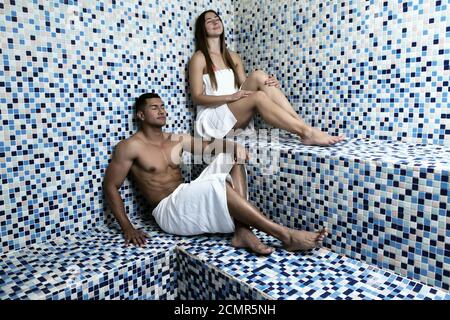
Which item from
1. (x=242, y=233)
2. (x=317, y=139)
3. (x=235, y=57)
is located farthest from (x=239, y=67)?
(x=242, y=233)

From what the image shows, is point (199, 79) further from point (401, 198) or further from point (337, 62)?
point (401, 198)

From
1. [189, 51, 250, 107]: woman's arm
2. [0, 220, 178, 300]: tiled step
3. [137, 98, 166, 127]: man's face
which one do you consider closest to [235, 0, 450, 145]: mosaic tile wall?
[189, 51, 250, 107]: woman's arm

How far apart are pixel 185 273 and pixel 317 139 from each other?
112 cm

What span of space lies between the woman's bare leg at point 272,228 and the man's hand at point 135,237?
0.57m

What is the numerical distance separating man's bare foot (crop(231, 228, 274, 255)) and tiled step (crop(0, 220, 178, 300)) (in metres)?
0.37

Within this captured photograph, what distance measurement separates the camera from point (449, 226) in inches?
61.5

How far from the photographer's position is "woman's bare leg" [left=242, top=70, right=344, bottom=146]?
2291mm

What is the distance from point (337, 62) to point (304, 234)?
1.32 metres

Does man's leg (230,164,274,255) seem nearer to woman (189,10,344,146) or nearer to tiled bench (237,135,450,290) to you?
tiled bench (237,135,450,290)

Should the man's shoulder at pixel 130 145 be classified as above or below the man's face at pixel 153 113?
below

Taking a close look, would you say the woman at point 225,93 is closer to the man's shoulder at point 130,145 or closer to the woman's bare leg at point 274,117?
the woman's bare leg at point 274,117

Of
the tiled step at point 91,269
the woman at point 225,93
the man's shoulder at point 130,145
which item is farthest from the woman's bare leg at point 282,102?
the tiled step at point 91,269

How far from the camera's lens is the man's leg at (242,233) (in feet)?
6.36

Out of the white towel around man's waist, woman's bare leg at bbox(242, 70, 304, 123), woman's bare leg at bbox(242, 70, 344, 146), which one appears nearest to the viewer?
the white towel around man's waist
